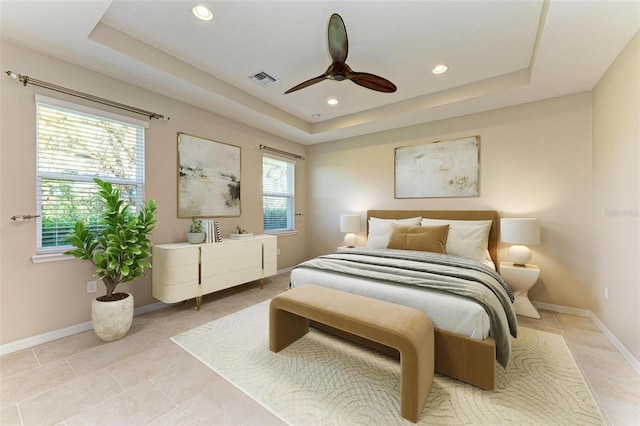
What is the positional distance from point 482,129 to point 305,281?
3131mm

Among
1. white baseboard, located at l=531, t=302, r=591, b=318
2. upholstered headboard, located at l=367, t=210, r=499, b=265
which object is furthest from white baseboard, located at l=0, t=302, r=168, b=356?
white baseboard, located at l=531, t=302, r=591, b=318

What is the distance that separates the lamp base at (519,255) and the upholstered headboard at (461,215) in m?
0.30

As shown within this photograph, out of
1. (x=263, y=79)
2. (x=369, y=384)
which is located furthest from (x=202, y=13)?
(x=369, y=384)

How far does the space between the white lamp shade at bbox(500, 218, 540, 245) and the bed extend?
0.86 ft

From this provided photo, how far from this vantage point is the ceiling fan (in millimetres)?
1795

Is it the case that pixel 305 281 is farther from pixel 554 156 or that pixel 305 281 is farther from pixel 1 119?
pixel 554 156

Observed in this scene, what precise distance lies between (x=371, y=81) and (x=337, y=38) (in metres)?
0.54

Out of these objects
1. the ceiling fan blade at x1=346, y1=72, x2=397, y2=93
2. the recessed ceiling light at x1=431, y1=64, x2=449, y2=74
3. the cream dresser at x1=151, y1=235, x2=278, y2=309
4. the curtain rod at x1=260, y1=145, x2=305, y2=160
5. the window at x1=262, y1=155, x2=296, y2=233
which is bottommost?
the cream dresser at x1=151, y1=235, x2=278, y2=309

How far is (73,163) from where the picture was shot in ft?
8.02

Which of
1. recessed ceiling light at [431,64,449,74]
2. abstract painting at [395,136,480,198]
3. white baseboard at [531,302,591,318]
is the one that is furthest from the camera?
abstract painting at [395,136,480,198]

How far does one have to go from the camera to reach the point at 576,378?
69.1 inches

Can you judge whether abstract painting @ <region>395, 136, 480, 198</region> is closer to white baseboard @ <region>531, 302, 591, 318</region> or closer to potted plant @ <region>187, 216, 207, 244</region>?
white baseboard @ <region>531, 302, 591, 318</region>

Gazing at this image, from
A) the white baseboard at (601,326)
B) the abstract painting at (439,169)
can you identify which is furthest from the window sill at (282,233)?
the white baseboard at (601,326)

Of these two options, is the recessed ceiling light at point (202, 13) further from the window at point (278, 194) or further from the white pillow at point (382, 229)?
the white pillow at point (382, 229)
